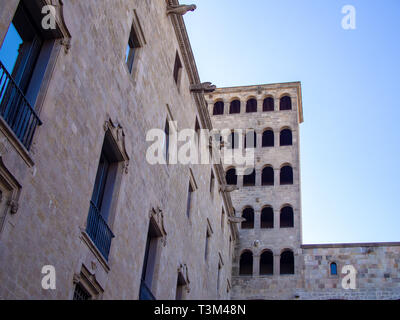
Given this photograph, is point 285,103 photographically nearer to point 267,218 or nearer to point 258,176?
point 258,176

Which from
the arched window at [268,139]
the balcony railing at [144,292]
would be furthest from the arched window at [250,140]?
the balcony railing at [144,292]

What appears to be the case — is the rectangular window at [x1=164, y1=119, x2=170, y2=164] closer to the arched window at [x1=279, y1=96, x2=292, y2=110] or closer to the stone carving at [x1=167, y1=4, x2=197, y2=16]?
the stone carving at [x1=167, y1=4, x2=197, y2=16]

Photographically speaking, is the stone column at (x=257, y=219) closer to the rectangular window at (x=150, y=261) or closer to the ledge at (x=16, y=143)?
the rectangular window at (x=150, y=261)

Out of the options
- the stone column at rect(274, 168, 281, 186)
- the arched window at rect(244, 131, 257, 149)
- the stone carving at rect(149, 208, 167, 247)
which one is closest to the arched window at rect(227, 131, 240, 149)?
the arched window at rect(244, 131, 257, 149)

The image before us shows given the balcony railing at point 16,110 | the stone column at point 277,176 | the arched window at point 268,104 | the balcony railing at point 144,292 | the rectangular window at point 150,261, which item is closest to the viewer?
the balcony railing at point 16,110

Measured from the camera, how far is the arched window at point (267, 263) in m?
38.0

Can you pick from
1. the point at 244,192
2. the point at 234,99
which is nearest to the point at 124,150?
the point at 244,192

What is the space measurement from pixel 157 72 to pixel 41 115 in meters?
8.51

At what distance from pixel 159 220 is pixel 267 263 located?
811 inches

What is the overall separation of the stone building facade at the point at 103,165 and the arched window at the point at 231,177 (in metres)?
9.69
